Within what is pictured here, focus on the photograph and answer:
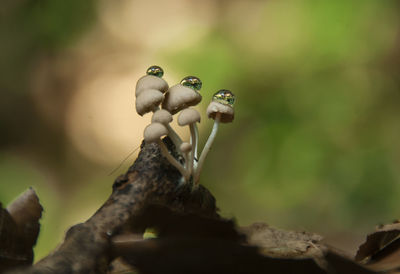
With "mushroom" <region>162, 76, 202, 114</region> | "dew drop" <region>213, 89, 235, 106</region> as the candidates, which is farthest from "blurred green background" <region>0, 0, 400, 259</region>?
"mushroom" <region>162, 76, 202, 114</region>

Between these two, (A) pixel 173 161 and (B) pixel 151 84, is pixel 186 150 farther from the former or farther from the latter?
(B) pixel 151 84

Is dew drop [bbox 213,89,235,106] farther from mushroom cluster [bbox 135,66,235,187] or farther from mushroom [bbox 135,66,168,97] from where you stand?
mushroom [bbox 135,66,168,97]

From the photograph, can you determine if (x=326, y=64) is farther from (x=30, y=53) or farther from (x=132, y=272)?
(x=132, y=272)

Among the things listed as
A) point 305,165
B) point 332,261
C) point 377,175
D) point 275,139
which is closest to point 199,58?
point 275,139

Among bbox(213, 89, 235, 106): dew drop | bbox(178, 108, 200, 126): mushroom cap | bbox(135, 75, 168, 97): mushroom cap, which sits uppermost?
bbox(213, 89, 235, 106): dew drop

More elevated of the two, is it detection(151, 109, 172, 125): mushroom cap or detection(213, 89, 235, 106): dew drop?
detection(213, 89, 235, 106): dew drop

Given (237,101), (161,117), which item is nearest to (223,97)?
(161,117)
